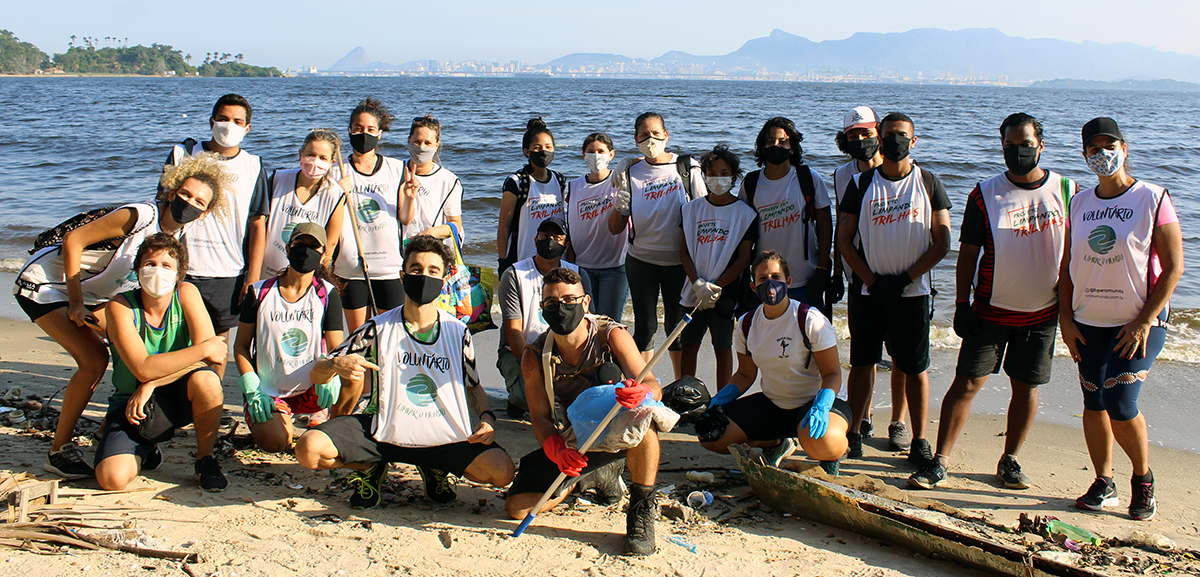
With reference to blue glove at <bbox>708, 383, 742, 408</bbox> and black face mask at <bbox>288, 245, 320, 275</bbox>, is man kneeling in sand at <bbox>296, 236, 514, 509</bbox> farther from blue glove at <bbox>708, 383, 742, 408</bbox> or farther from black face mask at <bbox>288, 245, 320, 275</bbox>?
blue glove at <bbox>708, 383, 742, 408</bbox>

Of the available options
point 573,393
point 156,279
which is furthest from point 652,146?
point 156,279

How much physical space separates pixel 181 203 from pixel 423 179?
1.66 metres

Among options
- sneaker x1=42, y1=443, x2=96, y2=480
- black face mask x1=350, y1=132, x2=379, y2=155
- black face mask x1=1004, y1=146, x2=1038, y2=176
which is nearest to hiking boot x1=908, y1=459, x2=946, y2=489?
black face mask x1=1004, y1=146, x2=1038, y2=176

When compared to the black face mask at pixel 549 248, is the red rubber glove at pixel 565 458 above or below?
below

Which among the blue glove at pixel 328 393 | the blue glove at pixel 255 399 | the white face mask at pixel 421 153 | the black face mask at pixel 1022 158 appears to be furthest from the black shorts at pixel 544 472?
the black face mask at pixel 1022 158

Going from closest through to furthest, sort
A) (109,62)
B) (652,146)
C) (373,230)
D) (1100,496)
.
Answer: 1. (1100,496)
2. (373,230)
3. (652,146)
4. (109,62)

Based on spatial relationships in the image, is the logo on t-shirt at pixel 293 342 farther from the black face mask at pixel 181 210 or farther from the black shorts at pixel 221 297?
the black face mask at pixel 181 210

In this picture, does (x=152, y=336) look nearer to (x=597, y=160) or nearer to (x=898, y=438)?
(x=597, y=160)

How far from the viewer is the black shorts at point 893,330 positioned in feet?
16.0

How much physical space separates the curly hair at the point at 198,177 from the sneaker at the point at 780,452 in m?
3.52

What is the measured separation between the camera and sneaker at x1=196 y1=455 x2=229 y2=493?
424 centimetres

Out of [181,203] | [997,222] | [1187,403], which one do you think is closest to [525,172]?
[181,203]

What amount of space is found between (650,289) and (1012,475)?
252 cm

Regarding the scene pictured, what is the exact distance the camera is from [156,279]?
4152 millimetres
